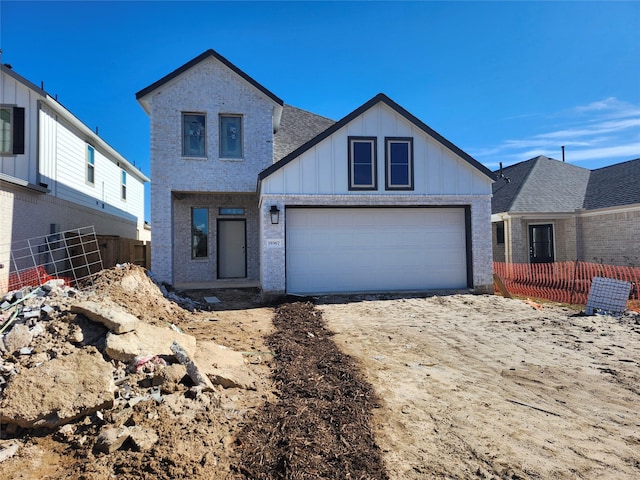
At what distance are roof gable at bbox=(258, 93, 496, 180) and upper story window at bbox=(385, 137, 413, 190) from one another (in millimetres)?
648

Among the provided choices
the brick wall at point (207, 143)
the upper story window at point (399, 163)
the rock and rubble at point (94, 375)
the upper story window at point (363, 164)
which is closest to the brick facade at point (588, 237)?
the upper story window at point (399, 163)

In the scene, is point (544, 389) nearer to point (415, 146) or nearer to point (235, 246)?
point (415, 146)

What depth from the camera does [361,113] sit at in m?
11.6

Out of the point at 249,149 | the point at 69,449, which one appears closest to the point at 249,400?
the point at 69,449

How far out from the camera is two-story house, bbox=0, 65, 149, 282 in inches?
405

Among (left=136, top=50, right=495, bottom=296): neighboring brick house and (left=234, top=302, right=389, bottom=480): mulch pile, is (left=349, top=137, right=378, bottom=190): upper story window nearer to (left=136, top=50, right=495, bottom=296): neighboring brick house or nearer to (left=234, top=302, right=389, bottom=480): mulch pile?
(left=136, top=50, right=495, bottom=296): neighboring brick house

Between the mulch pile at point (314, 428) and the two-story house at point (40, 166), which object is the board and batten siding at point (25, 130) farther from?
the mulch pile at point (314, 428)

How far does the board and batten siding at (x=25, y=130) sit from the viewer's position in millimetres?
11180

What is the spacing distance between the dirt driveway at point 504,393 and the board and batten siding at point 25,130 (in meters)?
10.1


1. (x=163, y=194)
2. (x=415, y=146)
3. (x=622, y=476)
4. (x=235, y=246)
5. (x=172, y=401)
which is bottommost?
(x=622, y=476)

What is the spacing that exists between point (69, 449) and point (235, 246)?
11790mm

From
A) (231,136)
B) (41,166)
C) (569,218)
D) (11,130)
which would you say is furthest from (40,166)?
(569,218)

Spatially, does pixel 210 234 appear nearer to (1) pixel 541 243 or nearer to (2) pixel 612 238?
(1) pixel 541 243

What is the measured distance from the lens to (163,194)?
1274 cm
